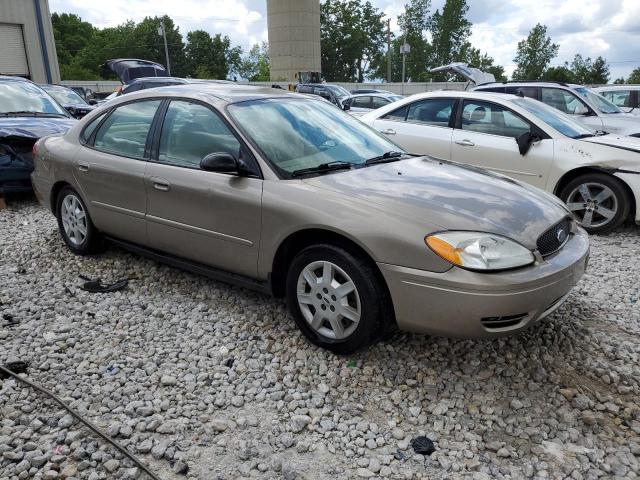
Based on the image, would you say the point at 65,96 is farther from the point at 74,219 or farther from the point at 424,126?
the point at 424,126

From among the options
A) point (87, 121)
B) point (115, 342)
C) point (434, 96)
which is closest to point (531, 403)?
point (115, 342)

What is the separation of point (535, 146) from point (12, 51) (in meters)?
24.2

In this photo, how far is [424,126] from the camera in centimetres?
697

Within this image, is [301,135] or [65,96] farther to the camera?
[65,96]

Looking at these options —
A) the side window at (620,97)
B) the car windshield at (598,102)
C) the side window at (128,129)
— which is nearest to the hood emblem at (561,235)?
the side window at (128,129)

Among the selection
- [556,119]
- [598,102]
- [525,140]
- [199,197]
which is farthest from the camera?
[598,102]

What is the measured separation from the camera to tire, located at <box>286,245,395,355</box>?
9.60ft

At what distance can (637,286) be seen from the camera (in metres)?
4.33

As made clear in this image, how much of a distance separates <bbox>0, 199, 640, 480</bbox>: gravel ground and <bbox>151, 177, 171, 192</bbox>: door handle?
2.82 ft

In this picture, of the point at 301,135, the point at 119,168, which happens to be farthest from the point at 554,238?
the point at 119,168

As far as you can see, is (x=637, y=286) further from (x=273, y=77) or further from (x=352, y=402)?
(x=273, y=77)

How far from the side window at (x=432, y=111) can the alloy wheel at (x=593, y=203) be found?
181cm

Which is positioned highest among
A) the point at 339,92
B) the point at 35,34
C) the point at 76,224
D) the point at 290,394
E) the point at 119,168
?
the point at 35,34

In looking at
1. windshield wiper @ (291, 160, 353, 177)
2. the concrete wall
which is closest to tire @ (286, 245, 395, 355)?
windshield wiper @ (291, 160, 353, 177)
